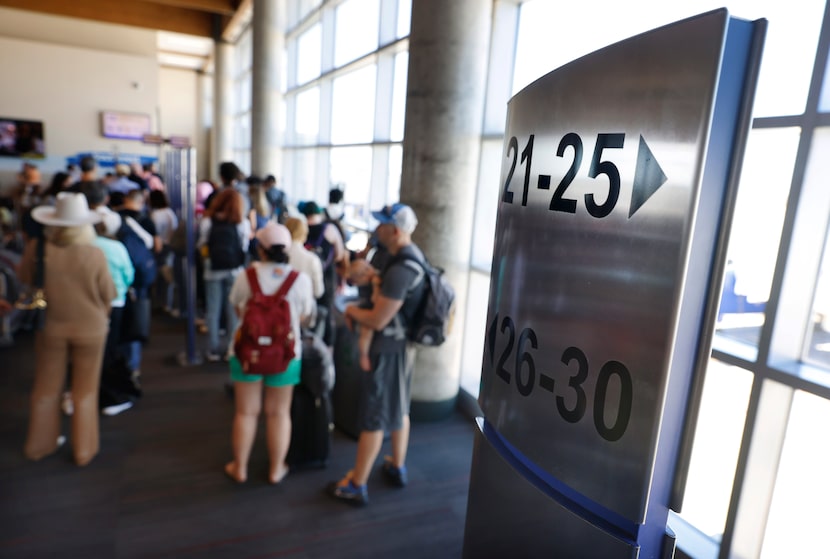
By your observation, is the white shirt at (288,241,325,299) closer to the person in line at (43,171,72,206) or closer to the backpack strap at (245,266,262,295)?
the backpack strap at (245,266,262,295)

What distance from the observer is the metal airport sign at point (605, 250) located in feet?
2.62

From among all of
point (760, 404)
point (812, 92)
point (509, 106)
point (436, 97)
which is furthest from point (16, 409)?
point (812, 92)

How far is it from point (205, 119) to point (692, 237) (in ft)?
85.7

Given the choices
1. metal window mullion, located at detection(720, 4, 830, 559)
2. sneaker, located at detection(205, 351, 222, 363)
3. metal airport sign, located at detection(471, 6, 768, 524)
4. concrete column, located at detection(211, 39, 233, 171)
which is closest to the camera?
metal airport sign, located at detection(471, 6, 768, 524)

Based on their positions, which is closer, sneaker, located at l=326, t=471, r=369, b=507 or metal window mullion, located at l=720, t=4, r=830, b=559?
metal window mullion, located at l=720, t=4, r=830, b=559

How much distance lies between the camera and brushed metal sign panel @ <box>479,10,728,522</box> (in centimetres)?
80

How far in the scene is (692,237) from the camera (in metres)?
0.79

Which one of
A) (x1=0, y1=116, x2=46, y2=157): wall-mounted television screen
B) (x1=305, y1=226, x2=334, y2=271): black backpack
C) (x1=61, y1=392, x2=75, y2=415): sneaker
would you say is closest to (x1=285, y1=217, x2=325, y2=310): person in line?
(x1=305, y1=226, x2=334, y2=271): black backpack

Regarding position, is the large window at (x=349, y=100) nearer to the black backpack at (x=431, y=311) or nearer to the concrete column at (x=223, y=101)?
the black backpack at (x=431, y=311)

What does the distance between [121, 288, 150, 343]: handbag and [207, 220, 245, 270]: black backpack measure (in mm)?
793

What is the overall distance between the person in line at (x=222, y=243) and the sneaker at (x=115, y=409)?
45.8 inches

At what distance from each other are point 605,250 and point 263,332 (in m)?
2.49

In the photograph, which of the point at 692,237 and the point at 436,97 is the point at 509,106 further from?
the point at 436,97

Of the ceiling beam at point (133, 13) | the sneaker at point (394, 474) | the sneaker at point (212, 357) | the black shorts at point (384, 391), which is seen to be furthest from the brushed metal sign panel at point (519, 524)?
the ceiling beam at point (133, 13)
